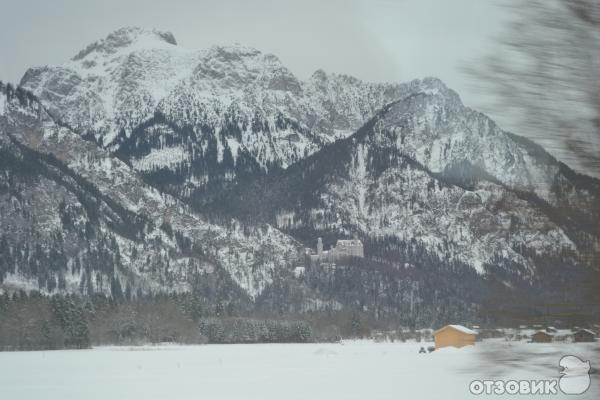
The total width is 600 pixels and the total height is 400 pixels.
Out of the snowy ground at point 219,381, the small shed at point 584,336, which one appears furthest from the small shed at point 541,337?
the snowy ground at point 219,381

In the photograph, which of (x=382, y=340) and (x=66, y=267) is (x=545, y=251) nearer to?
(x=382, y=340)

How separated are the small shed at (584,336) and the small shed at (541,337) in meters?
0.15

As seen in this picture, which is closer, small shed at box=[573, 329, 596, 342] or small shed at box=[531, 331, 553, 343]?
small shed at box=[573, 329, 596, 342]

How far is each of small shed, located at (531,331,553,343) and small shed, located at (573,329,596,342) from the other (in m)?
0.15

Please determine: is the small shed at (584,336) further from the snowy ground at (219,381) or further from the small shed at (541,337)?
the snowy ground at (219,381)

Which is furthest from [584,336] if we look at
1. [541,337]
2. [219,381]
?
[219,381]

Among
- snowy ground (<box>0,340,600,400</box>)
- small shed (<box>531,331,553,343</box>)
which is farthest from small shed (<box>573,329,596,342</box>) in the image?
snowy ground (<box>0,340,600,400</box>)

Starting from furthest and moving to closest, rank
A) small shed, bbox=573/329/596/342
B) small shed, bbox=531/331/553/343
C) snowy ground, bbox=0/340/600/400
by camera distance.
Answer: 1. snowy ground, bbox=0/340/600/400
2. small shed, bbox=531/331/553/343
3. small shed, bbox=573/329/596/342

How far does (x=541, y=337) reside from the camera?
19.2 feet

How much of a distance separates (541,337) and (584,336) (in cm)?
34

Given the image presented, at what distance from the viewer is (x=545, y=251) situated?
5496 mm

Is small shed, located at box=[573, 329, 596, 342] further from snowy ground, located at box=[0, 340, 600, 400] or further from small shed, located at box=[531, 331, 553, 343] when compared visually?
snowy ground, located at box=[0, 340, 600, 400]

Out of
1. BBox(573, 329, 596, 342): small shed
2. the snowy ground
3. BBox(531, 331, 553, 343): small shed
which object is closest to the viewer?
BBox(573, 329, 596, 342): small shed

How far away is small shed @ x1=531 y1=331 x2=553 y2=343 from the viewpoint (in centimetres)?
555
